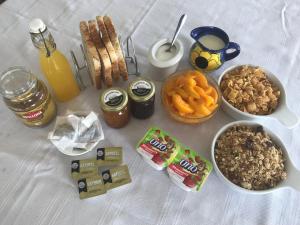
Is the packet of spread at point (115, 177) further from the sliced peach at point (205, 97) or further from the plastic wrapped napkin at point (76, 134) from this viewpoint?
the sliced peach at point (205, 97)

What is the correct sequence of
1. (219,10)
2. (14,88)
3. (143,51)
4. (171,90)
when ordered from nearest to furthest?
(14,88)
(171,90)
(143,51)
(219,10)

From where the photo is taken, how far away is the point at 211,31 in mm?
766

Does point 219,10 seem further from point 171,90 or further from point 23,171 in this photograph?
point 23,171

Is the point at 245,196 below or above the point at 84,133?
below

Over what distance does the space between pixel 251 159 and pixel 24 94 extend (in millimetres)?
507

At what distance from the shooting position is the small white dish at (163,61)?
716mm

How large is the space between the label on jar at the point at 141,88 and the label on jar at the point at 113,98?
0.04 metres

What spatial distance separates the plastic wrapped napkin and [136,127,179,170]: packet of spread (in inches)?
4.1

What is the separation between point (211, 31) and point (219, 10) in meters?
0.23

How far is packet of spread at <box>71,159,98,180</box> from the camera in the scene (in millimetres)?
626

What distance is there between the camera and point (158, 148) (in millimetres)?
636

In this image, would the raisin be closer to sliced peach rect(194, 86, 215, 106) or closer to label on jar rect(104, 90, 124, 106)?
sliced peach rect(194, 86, 215, 106)

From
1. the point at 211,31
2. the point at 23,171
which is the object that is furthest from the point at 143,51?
the point at 23,171

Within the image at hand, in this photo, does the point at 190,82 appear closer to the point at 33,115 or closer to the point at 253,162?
the point at 253,162
